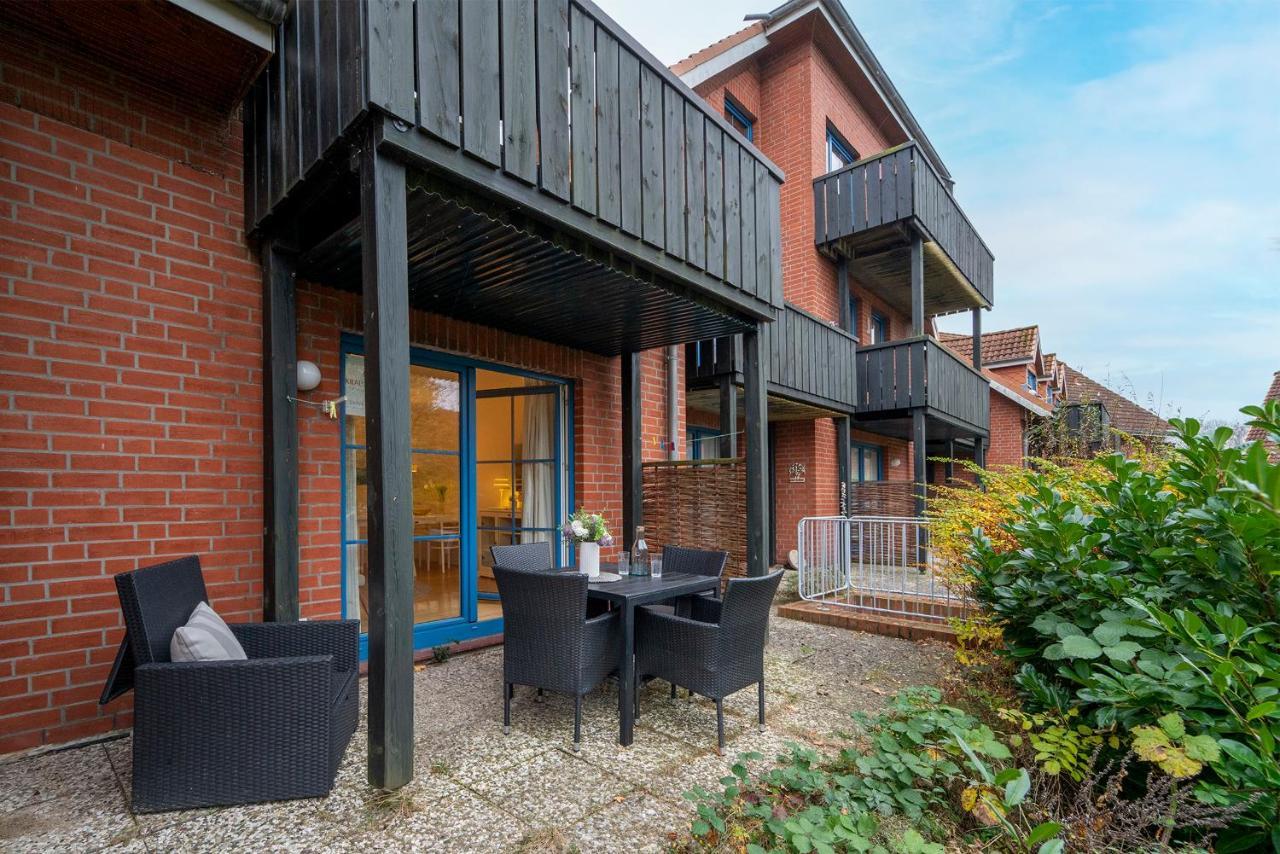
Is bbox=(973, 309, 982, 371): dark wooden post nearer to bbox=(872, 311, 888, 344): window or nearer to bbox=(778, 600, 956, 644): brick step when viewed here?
bbox=(872, 311, 888, 344): window

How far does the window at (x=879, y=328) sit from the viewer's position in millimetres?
11062

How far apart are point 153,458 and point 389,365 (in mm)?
1680

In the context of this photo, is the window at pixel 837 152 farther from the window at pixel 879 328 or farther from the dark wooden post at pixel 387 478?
the dark wooden post at pixel 387 478

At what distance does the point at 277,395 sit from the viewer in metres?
3.19

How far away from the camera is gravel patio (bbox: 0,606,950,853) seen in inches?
78.0

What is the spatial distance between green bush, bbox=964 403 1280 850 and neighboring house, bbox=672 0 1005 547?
15.0 feet

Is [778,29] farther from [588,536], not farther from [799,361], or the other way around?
Answer: [588,536]

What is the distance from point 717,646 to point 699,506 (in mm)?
2418

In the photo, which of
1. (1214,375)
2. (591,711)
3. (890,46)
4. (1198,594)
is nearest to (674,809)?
(591,711)

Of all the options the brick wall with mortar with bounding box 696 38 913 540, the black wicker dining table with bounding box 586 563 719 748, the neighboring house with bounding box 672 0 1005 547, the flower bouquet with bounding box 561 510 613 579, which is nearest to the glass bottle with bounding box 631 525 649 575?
the black wicker dining table with bounding box 586 563 719 748

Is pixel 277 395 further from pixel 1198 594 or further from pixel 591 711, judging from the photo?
pixel 1198 594

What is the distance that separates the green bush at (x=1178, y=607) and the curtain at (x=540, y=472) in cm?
360

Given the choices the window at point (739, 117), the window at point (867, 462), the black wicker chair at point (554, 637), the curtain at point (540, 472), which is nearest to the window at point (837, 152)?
the window at point (739, 117)

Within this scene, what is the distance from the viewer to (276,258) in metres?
3.24
